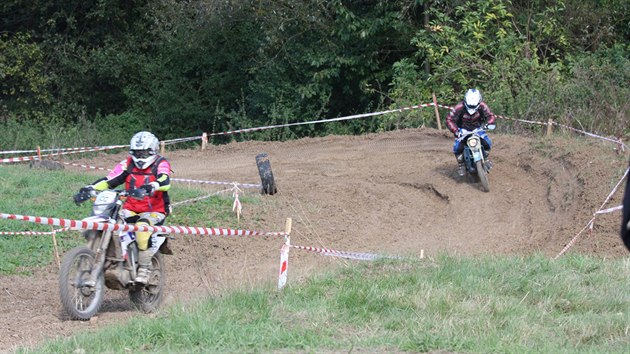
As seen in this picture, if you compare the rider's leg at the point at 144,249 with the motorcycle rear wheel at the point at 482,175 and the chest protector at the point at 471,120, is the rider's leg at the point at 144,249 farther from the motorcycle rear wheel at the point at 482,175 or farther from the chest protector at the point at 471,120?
the chest protector at the point at 471,120

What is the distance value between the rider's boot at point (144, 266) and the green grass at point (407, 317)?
1.78 m

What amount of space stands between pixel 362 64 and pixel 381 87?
108 centimetres

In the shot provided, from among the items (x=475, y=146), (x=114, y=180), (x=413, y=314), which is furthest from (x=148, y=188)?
(x=475, y=146)

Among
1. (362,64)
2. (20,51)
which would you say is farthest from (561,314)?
(20,51)

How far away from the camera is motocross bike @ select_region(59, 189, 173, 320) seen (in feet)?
29.6

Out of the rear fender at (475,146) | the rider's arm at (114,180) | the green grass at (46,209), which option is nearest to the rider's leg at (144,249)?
the rider's arm at (114,180)

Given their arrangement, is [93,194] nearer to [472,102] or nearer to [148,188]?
[148,188]

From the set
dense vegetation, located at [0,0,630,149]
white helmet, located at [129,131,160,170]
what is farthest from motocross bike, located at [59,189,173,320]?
dense vegetation, located at [0,0,630,149]

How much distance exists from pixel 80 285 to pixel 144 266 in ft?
2.96

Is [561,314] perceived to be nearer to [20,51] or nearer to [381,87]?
[381,87]

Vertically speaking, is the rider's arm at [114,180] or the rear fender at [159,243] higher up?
the rider's arm at [114,180]

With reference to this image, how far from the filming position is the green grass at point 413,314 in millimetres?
6859

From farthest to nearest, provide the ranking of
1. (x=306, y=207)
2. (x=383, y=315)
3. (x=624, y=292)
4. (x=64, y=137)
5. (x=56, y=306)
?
(x=64, y=137)
(x=306, y=207)
(x=56, y=306)
(x=624, y=292)
(x=383, y=315)

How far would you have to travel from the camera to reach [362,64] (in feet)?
90.5
